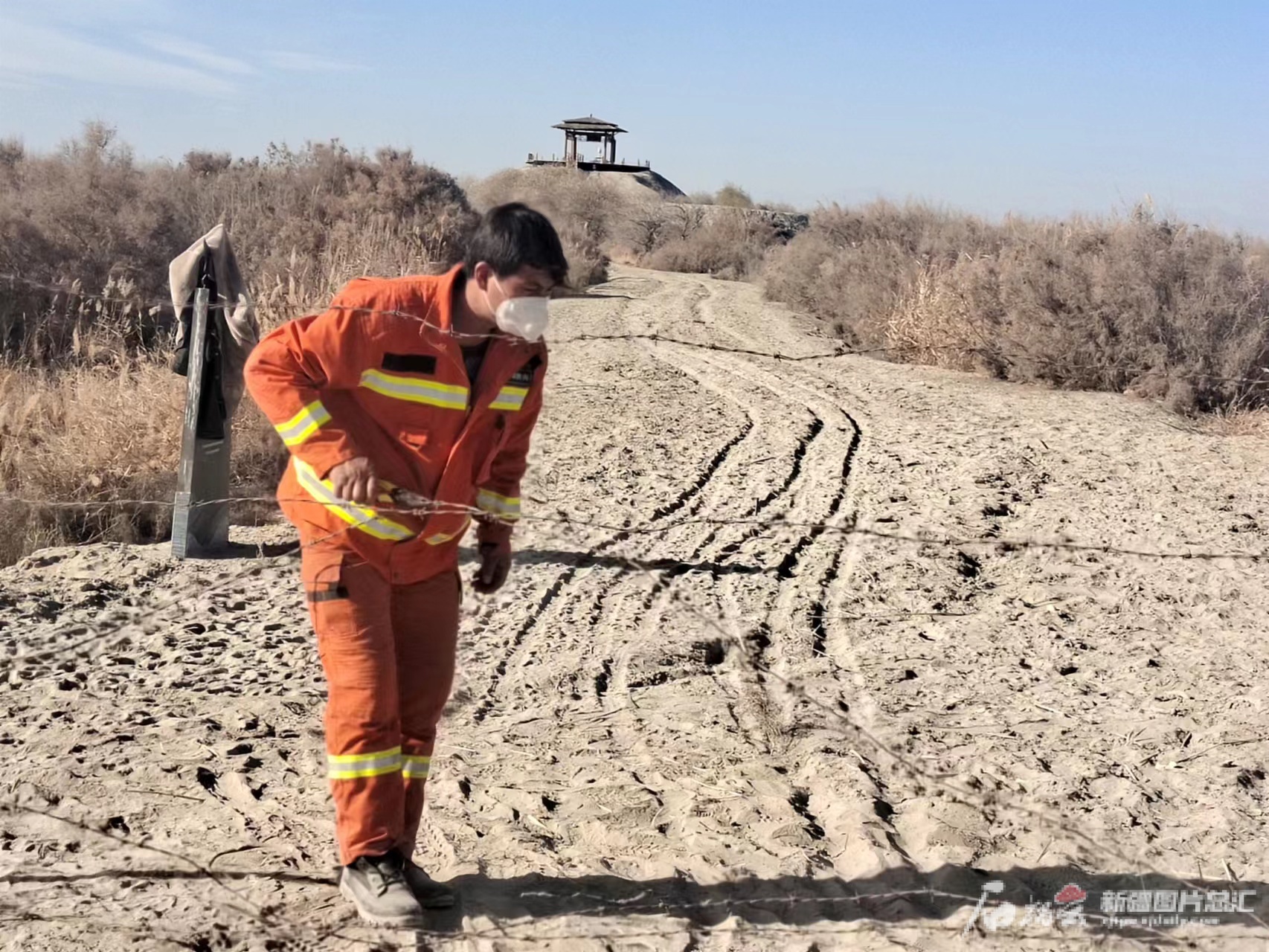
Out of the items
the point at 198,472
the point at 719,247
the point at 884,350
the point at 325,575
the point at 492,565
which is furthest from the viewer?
the point at 719,247

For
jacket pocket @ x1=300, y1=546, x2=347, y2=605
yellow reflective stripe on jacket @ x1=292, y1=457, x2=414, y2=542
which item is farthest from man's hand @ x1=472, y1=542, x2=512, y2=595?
jacket pocket @ x1=300, y1=546, x2=347, y2=605

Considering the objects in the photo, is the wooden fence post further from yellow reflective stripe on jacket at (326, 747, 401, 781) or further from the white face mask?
the white face mask

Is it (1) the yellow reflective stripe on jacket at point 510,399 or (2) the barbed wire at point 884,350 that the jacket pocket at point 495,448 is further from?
(2) the barbed wire at point 884,350

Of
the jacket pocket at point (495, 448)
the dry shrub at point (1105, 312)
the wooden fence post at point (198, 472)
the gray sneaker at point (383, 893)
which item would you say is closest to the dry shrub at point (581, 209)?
the dry shrub at point (1105, 312)

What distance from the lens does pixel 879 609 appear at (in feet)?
20.1

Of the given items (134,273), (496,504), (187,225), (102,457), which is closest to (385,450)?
(496,504)

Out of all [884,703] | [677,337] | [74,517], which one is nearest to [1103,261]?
[677,337]

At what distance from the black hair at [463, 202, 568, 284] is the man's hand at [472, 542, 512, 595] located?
0.84 metres

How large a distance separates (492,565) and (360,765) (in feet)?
2.47

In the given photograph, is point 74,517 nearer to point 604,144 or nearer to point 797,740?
point 797,740

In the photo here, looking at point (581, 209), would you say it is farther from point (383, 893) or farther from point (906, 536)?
point (383, 893)

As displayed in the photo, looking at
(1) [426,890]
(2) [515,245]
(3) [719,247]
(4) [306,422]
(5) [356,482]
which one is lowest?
(1) [426,890]

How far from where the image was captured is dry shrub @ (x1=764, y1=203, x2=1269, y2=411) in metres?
12.0

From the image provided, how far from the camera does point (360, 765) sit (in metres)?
3.01
